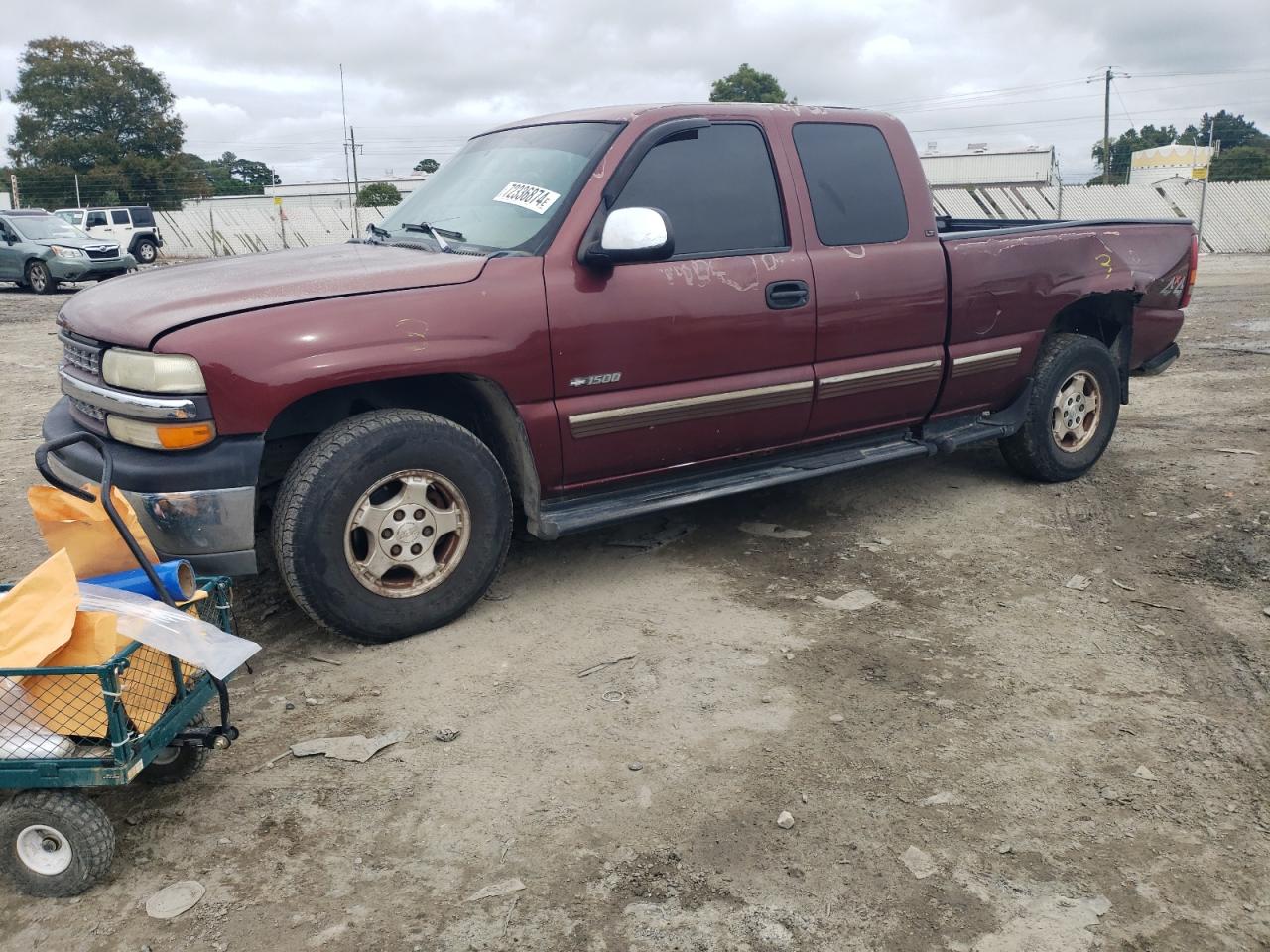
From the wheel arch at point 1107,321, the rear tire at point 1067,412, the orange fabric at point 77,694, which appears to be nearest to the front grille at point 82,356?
the orange fabric at point 77,694

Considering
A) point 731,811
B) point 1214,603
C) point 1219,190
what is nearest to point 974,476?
point 1214,603

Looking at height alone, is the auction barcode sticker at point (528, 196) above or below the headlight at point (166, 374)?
above

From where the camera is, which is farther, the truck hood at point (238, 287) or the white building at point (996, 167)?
the white building at point (996, 167)

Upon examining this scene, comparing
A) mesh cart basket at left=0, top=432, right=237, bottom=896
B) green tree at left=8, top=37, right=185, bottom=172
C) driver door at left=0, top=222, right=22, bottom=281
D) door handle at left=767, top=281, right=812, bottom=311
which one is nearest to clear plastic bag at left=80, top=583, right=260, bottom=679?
mesh cart basket at left=0, top=432, right=237, bottom=896

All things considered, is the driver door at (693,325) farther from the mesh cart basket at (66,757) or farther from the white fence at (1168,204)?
the white fence at (1168,204)

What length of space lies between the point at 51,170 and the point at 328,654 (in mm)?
58601

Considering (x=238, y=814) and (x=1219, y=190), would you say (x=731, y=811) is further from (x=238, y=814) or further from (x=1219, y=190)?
(x=1219, y=190)

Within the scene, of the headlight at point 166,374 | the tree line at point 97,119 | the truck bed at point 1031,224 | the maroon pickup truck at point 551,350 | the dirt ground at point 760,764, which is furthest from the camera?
the tree line at point 97,119

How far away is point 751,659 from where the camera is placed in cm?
365

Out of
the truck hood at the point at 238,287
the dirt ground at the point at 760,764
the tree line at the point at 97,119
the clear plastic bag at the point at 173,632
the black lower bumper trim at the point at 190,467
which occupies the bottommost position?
the dirt ground at the point at 760,764

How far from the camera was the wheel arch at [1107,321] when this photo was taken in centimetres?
562

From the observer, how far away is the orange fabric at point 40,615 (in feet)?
8.04

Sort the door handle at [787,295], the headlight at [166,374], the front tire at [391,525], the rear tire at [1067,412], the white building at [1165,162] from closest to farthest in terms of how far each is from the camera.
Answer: the headlight at [166,374]
the front tire at [391,525]
the door handle at [787,295]
the rear tire at [1067,412]
the white building at [1165,162]

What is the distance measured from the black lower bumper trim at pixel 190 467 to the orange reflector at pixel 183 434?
3 centimetres
